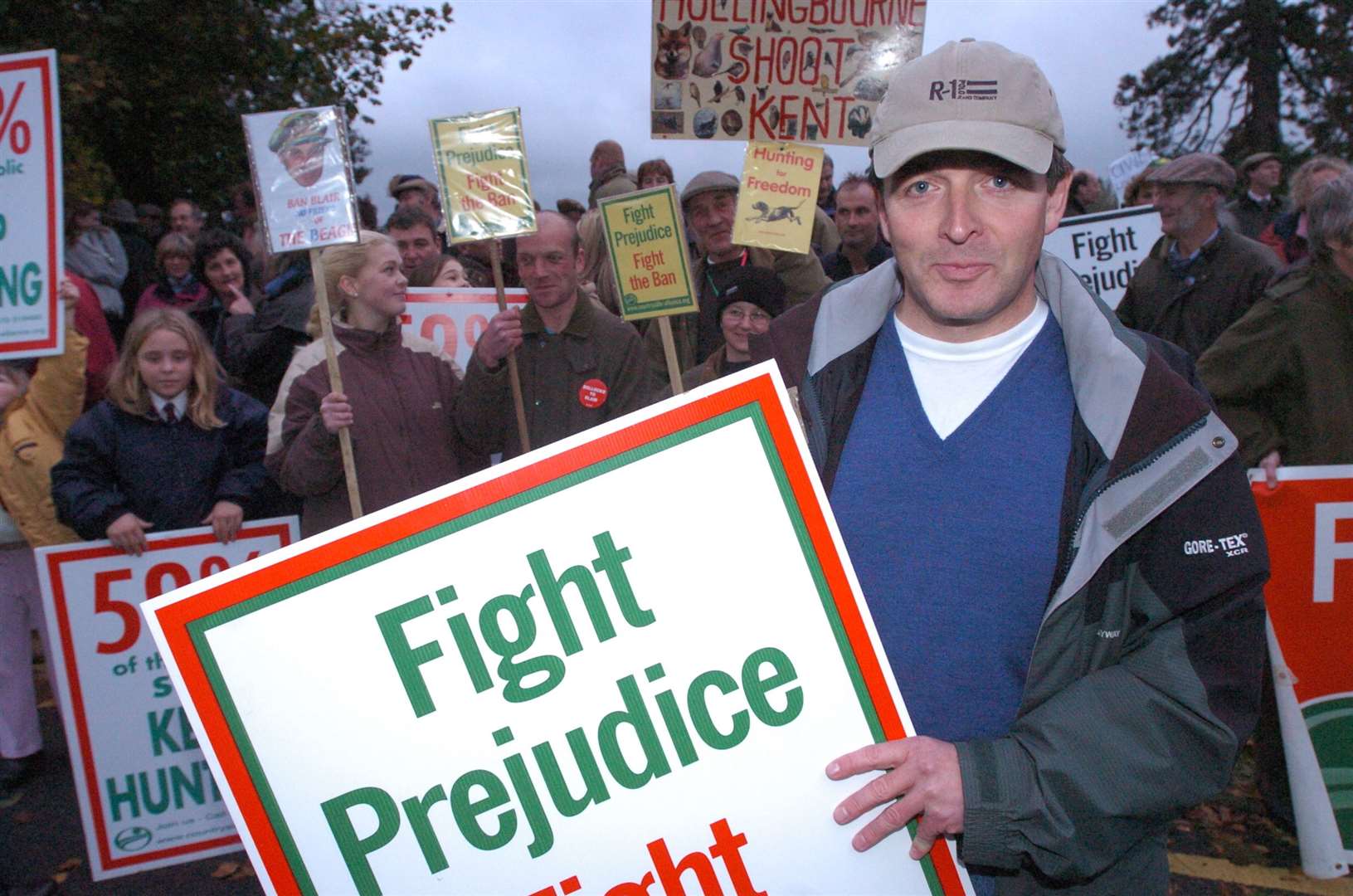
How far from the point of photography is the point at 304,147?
364 centimetres

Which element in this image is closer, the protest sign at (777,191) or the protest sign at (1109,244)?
the protest sign at (777,191)

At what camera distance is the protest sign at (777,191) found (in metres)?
Result: 4.57

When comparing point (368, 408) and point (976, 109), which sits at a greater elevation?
point (976, 109)

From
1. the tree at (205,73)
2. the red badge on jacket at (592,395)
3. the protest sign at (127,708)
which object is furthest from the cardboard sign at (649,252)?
the tree at (205,73)

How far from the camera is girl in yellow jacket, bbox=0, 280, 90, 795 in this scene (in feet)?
14.3

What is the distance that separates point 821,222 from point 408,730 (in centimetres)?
643

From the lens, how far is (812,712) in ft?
4.72

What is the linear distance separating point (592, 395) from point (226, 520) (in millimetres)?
1439

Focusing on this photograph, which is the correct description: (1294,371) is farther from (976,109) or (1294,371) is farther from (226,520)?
(226,520)

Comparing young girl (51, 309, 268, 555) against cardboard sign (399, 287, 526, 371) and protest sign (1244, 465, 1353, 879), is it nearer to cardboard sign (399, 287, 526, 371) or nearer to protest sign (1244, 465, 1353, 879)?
cardboard sign (399, 287, 526, 371)

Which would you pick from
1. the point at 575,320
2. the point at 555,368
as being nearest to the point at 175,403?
the point at 555,368

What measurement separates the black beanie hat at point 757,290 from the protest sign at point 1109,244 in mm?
3107

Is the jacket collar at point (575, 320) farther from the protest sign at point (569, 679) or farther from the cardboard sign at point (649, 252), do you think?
the protest sign at point (569, 679)

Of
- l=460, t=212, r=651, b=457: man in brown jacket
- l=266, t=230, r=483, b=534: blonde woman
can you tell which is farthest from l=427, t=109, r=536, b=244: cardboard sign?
l=266, t=230, r=483, b=534: blonde woman
